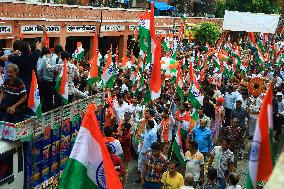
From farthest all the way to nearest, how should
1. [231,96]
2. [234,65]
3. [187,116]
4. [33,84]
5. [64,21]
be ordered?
1. [64,21]
2. [234,65]
3. [231,96]
4. [187,116]
5. [33,84]

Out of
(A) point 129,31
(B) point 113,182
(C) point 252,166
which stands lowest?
(A) point 129,31

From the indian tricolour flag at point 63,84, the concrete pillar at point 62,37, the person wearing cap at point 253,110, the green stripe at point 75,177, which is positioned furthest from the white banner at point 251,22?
the green stripe at point 75,177

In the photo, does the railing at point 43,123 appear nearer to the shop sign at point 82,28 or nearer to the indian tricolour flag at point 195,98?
the indian tricolour flag at point 195,98

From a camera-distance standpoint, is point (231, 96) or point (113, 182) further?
point (231, 96)

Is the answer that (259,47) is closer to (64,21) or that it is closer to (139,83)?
(64,21)

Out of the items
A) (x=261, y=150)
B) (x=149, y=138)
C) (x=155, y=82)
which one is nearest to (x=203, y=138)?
(x=149, y=138)

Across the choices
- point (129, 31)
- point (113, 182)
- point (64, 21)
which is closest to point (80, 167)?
point (113, 182)

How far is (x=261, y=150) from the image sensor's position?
389 centimetres

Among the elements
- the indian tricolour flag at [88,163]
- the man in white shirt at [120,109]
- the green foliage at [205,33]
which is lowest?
the green foliage at [205,33]

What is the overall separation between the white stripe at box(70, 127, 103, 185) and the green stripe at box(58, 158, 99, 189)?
0.13 ft

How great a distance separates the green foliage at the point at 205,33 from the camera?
3338 centimetres

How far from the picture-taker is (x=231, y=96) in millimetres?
12977

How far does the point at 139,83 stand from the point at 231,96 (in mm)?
2508

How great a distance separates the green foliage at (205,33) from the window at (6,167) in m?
27.7
